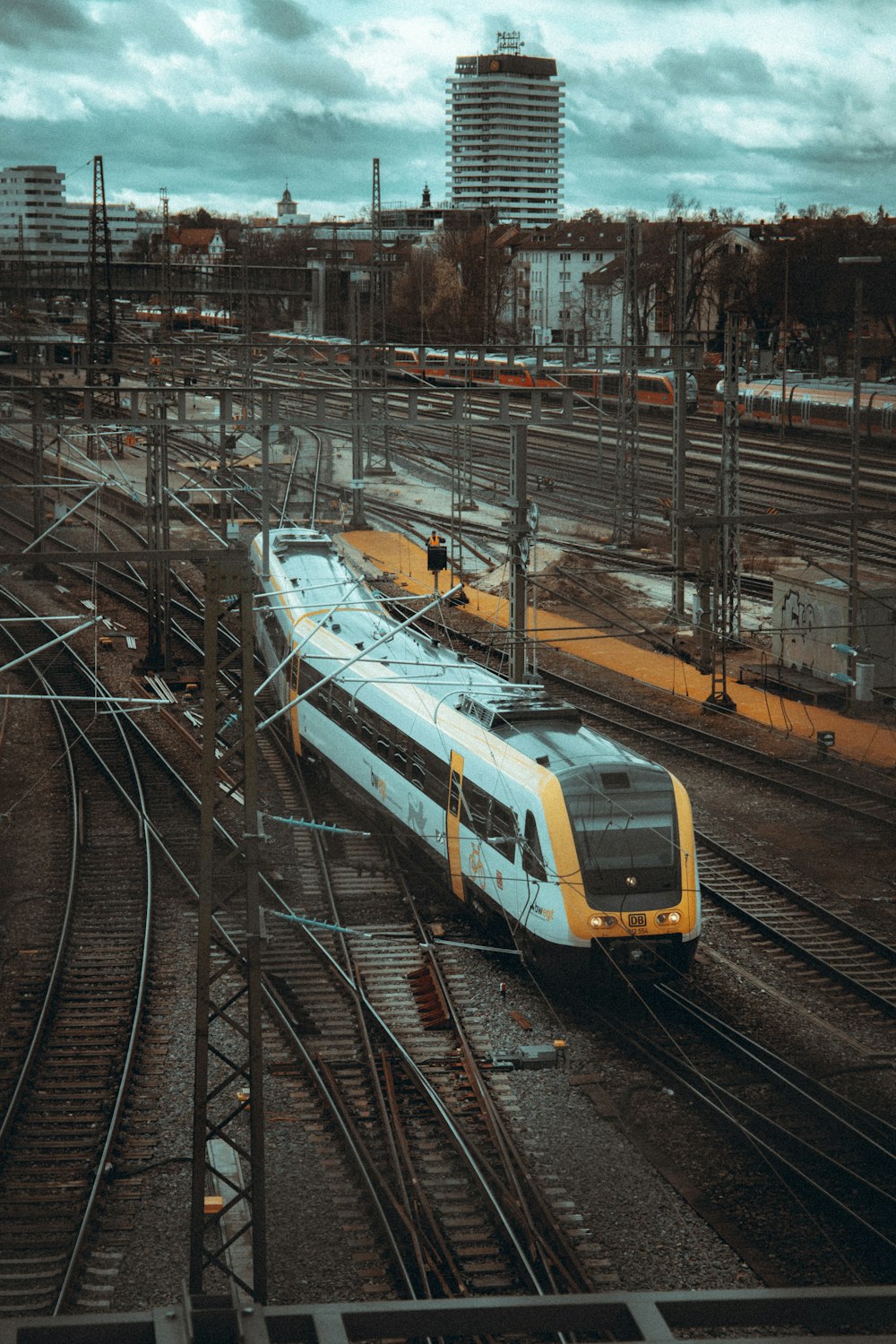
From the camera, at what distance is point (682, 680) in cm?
2556

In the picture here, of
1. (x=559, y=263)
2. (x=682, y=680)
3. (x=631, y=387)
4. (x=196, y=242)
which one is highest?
(x=196, y=242)

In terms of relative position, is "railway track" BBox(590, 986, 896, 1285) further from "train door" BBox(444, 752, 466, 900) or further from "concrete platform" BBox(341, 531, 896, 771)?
"concrete platform" BBox(341, 531, 896, 771)

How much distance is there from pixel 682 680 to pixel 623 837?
13.3m

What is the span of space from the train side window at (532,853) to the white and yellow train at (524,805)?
0.02 meters

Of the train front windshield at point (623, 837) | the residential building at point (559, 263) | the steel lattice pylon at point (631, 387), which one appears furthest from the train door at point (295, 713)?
the residential building at point (559, 263)

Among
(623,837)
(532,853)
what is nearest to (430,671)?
(532,853)

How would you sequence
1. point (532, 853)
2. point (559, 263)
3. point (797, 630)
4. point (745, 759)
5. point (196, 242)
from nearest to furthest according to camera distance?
point (532, 853)
point (745, 759)
point (797, 630)
point (559, 263)
point (196, 242)

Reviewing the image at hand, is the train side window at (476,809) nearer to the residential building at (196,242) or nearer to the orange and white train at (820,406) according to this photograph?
the orange and white train at (820,406)

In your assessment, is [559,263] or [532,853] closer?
[532,853]

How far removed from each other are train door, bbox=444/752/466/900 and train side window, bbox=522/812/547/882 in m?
1.46

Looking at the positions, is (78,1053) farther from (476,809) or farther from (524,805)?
(524,805)

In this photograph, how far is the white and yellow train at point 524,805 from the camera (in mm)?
12484

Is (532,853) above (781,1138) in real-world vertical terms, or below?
above

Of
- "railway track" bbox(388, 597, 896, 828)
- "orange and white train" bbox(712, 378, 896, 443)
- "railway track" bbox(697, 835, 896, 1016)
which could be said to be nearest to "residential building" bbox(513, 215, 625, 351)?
"orange and white train" bbox(712, 378, 896, 443)
